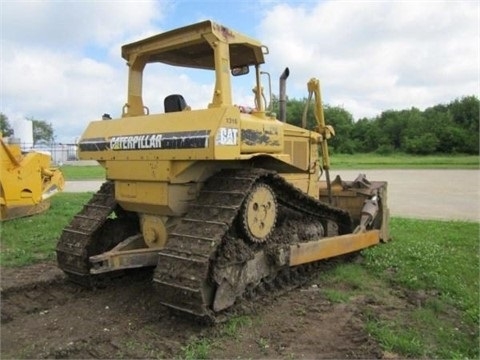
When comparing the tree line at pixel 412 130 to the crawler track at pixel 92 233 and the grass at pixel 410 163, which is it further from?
the crawler track at pixel 92 233

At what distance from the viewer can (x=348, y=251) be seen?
6.85m

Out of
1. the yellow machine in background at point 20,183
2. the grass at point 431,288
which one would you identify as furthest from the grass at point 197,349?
the yellow machine in background at point 20,183

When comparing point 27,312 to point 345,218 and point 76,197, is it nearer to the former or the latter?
point 345,218

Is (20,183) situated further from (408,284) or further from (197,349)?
(408,284)

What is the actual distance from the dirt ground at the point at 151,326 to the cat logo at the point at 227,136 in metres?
1.69

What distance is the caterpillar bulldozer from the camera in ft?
15.6

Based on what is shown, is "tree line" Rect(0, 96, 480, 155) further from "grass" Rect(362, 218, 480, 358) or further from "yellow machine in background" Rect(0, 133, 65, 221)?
"grass" Rect(362, 218, 480, 358)

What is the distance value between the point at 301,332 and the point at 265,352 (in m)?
0.56

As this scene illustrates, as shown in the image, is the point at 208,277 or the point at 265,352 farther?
the point at 208,277

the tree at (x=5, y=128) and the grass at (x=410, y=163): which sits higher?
the tree at (x=5, y=128)

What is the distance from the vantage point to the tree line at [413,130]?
5601cm

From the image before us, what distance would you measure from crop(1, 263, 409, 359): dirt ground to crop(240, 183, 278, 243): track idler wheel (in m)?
0.75

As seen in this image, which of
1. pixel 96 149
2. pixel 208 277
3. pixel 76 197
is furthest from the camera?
pixel 76 197

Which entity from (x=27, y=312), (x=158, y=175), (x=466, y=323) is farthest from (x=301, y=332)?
(x=27, y=312)
